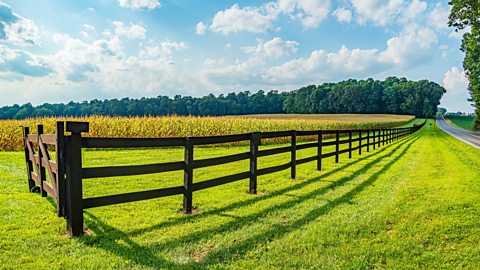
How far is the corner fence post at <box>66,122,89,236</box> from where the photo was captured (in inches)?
162

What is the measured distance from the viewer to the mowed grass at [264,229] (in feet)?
11.7

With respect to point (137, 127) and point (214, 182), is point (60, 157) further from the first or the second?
point (137, 127)

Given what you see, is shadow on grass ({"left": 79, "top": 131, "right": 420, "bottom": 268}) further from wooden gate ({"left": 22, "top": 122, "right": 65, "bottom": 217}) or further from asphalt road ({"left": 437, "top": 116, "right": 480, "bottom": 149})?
asphalt road ({"left": 437, "top": 116, "right": 480, "bottom": 149})

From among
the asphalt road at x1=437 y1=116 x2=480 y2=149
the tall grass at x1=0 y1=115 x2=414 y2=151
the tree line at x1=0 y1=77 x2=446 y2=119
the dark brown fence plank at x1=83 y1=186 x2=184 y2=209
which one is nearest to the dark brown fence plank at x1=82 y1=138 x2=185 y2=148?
the dark brown fence plank at x1=83 y1=186 x2=184 y2=209

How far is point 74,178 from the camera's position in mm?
4133

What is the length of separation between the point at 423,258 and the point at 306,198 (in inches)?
108

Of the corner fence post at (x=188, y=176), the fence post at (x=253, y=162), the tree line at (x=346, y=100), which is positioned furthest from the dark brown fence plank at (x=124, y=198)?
the tree line at (x=346, y=100)

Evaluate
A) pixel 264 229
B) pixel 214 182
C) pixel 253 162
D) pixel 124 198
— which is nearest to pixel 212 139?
pixel 214 182

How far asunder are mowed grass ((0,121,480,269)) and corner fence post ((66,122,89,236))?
Result: 20 cm

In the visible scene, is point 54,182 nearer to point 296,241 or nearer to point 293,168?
point 296,241

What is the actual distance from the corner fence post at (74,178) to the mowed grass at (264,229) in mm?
198

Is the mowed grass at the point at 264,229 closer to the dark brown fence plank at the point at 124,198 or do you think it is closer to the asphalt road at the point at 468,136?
the dark brown fence plank at the point at 124,198

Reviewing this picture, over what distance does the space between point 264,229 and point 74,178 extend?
253 centimetres

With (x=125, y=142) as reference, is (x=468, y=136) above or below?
below
